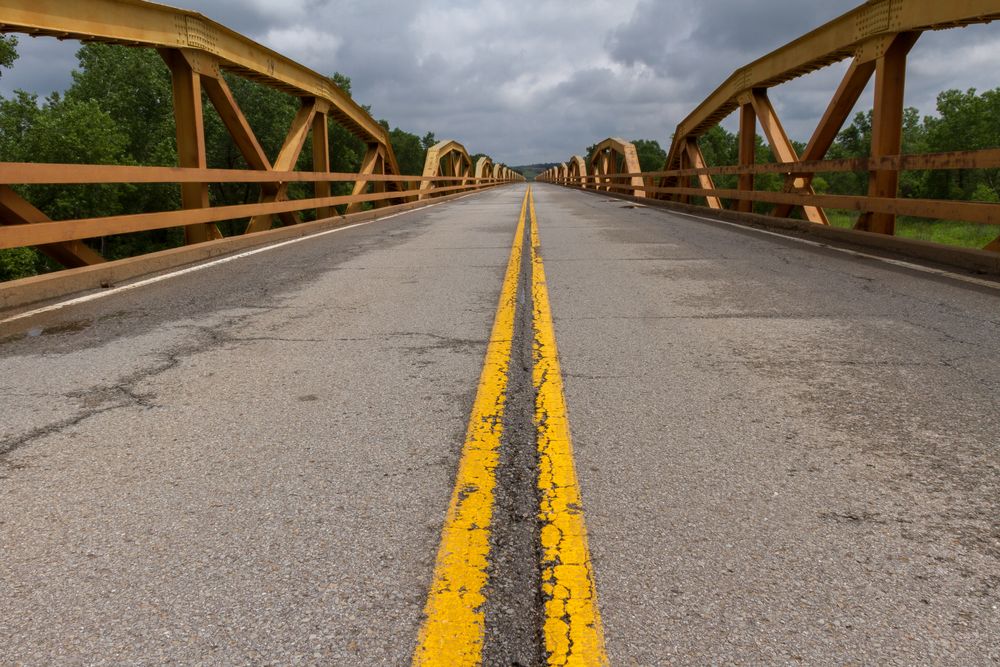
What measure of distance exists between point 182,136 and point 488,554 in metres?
9.17

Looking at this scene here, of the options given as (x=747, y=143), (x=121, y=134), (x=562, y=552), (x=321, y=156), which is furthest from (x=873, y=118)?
(x=121, y=134)

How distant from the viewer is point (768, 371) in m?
4.01

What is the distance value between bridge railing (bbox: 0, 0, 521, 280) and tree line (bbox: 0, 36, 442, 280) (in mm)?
29633

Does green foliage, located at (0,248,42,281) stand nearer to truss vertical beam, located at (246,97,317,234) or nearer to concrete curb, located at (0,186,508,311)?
truss vertical beam, located at (246,97,317,234)

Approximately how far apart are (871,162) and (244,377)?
8.44 meters

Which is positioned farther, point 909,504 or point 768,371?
point 768,371

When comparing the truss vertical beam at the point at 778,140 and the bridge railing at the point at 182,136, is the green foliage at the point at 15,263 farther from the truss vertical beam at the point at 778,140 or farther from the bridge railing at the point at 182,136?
the truss vertical beam at the point at 778,140

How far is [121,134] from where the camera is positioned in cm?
4378

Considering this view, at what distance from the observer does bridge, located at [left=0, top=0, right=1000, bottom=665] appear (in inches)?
70.5

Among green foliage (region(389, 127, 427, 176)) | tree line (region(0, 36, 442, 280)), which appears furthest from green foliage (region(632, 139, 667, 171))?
tree line (region(0, 36, 442, 280))

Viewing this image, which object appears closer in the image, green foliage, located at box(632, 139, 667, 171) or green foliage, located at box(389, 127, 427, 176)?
green foliage, located at box(389, 127, 427, 176)

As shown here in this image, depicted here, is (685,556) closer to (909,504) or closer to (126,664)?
(909,504)

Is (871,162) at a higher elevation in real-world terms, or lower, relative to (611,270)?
higher

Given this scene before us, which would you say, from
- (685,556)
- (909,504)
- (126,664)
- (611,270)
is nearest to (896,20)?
(611,270)
